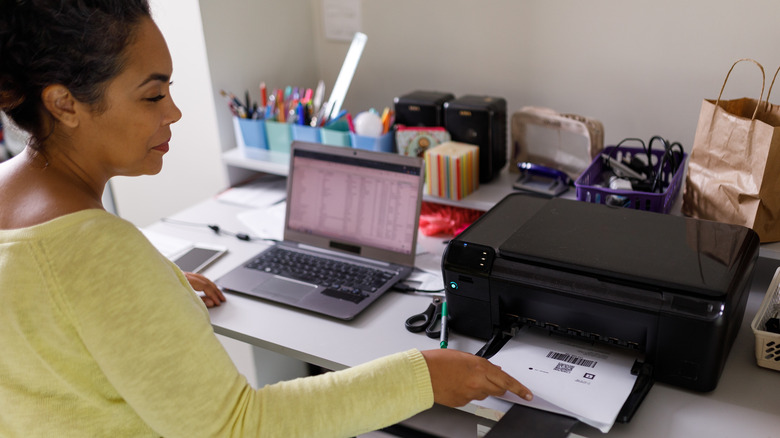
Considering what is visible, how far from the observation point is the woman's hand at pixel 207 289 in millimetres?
1358

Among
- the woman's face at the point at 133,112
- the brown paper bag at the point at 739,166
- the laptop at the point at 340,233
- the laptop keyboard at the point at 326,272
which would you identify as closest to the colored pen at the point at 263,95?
the laptop at the point at 340,233

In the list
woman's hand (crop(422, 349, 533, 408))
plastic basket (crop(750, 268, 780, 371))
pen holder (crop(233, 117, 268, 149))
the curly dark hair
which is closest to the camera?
the curly dark hair

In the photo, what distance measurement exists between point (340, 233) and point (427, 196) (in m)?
0.25

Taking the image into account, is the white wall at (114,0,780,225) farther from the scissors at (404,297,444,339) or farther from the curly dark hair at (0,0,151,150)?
the scissors at (404,297,444,339)

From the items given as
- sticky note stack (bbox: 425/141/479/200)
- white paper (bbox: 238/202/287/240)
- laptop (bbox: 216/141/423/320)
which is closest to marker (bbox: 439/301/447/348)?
laptop (bbox: 216/141/423/320)

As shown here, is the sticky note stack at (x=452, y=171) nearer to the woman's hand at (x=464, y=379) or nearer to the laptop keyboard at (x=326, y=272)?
the laptop keyboard at (x=326, y=272)

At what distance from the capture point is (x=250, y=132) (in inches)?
73.4

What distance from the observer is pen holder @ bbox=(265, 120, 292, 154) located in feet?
6.01

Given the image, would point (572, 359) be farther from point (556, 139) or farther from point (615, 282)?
point (556, 139)

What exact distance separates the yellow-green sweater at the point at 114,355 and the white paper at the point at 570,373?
0.28m

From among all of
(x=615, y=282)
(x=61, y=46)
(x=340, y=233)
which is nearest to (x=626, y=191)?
(x=615, y=282)

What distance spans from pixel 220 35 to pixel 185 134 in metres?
0.32

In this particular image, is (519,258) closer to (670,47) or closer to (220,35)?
(670,47)

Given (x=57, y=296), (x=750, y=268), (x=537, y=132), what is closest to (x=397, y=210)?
(x=537, y=132)
